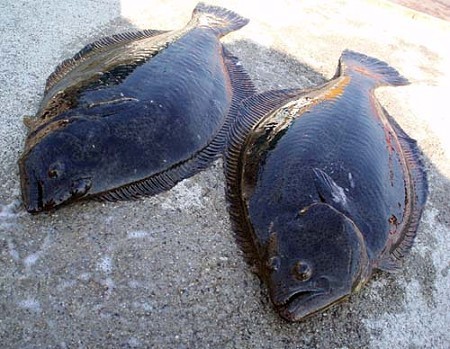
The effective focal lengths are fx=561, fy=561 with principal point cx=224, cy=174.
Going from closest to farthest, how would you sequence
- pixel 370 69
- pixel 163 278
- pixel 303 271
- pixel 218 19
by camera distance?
pixel 303 271, pixel 163 278, pixel 370 69, pixel 218 19

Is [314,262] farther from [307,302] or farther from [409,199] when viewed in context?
[409,199]

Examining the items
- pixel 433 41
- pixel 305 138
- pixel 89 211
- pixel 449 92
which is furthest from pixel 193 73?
pixel 433 41

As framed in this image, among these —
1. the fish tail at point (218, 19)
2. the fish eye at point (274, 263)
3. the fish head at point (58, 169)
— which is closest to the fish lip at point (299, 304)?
the fish eye at point (274, 263)

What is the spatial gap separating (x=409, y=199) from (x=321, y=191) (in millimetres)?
695

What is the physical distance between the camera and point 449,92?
454cm

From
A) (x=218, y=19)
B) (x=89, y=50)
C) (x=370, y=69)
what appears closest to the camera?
(x=89, y=50)

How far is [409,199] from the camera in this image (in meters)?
3.22

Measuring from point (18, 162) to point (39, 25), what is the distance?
6.18ft

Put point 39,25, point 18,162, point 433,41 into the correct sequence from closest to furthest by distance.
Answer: point 18,162 < point 39,25 < point 433,41

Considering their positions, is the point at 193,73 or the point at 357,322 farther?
the point at 193,73

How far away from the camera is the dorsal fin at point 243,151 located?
2.95 meters

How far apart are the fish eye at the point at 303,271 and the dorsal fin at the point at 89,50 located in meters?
2.05

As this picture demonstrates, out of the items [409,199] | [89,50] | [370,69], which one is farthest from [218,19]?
[409,199]

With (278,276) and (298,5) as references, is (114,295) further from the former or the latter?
(298,5)
